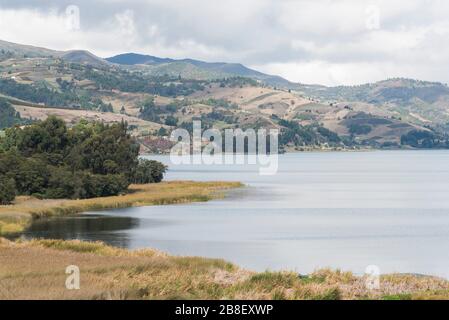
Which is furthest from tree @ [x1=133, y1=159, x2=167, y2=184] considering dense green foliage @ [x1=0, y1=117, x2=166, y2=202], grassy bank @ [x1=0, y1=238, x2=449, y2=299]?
grassy bank @ [x1=0, y1=238, x2=449, y2=299]

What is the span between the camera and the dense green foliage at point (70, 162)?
383ft

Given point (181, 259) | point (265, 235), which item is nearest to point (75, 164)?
point (265, 235)

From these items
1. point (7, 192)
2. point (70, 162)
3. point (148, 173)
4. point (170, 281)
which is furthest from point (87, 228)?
point (148, 173)

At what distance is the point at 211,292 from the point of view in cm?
3959

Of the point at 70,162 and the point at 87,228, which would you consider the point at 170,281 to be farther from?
the point at 70,162

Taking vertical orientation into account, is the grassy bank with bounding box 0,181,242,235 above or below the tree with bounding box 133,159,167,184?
below

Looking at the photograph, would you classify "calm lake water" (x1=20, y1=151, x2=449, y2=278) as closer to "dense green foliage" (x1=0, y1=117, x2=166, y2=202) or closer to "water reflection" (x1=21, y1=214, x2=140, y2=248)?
"water reflection" (x1=21, y1=214, x2=140, y2=248)

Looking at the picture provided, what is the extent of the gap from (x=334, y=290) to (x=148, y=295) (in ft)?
31.0

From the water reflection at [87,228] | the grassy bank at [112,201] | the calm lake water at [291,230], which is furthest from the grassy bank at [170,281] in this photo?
the grassy bank at [112,201]

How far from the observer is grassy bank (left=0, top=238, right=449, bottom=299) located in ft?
121

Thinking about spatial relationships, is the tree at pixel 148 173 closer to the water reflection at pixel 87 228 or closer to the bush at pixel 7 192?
the bush at pixel 7 192

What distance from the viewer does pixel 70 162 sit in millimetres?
136125

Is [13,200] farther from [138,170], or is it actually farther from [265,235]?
[138,170]

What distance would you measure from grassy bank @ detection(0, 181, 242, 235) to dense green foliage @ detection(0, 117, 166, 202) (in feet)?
12.2
